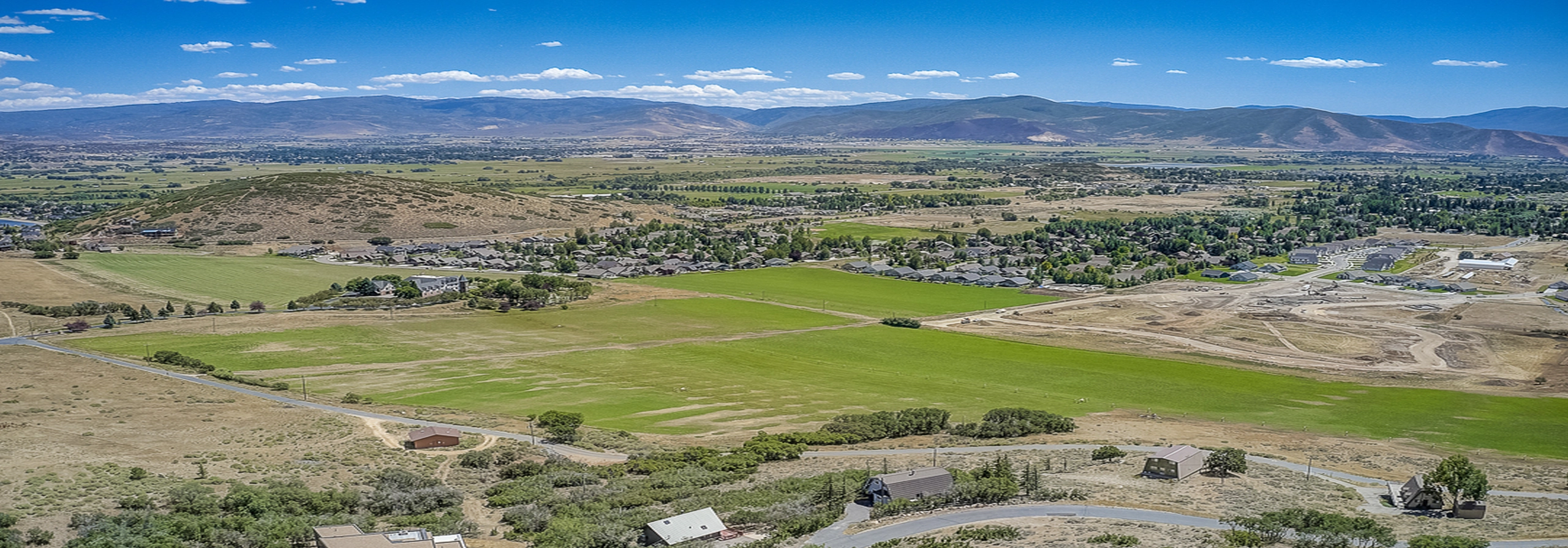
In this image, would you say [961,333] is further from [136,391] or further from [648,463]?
[136,391]

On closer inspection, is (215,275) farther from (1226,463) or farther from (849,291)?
(1226,463)

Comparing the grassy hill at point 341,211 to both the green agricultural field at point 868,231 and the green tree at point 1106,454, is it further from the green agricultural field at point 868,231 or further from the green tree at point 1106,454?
the green tree at point 1106,454

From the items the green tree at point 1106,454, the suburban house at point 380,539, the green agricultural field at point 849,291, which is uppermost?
the suburban house at point 380,539

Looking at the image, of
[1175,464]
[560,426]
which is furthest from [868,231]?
[1175,464]

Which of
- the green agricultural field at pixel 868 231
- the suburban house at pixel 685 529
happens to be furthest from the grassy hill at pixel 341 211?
the suburban house at pixel 685 529

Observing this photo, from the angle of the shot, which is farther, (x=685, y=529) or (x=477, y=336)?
(x=477, y=336)
